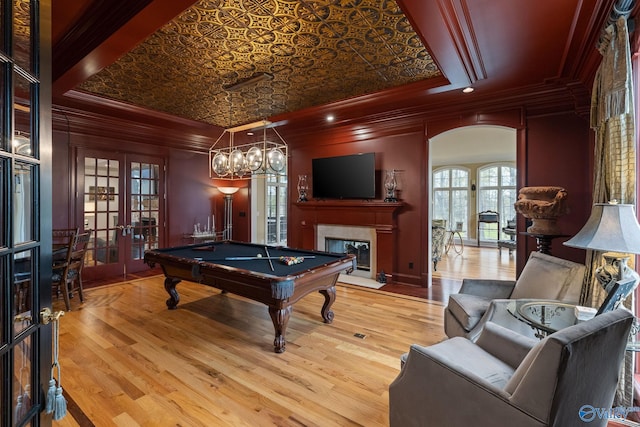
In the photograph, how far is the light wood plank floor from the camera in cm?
204

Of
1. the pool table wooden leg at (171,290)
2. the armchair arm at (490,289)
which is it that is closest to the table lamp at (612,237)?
the armchair arm at (490,289)

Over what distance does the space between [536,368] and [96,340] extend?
3.61m

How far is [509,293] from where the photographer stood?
2.93 m

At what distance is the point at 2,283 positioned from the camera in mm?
922

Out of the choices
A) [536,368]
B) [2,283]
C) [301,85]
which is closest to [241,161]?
[301,85]

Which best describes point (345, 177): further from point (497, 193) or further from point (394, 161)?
point (497, 193)

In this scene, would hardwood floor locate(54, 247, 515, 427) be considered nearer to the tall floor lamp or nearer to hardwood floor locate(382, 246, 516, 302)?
hardwood floor locate(382, 246, 516, 302)

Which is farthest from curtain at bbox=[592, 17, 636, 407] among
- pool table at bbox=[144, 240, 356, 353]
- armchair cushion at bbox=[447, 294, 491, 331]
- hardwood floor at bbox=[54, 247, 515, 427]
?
pool table at bbox=[144, 240, 356, 353]

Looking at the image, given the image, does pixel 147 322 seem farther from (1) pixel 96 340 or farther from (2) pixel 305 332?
(2) pixel 305 332

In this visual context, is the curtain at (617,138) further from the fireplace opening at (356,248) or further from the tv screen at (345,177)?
the fireplace opening at (356,248)

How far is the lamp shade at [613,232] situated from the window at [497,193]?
8.69 meters

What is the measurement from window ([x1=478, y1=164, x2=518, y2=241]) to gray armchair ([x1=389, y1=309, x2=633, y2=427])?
9303 millimetres

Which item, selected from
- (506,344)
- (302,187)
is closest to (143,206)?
(302,187)

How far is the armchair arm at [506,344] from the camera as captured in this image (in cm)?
172
